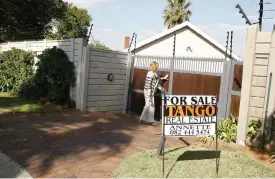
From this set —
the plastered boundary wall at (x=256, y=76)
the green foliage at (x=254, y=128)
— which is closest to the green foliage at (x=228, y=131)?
the plastered boundary wall at (x=256, y=76)

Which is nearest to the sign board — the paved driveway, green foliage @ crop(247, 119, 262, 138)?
the paved driveway

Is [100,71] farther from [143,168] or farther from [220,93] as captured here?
[143,168]

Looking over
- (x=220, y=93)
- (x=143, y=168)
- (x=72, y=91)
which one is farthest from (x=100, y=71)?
(x=143, y=168)

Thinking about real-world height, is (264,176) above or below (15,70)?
below

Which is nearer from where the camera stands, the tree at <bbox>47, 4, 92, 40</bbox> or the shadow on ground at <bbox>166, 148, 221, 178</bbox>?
the shadow on ground at <bbox>166, 148, 221, 178</bbox>

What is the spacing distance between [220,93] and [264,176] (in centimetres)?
342

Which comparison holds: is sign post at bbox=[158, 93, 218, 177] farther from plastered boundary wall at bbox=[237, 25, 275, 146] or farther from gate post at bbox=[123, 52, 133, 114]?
gate post at bbox=[123, 52, 133, 114]

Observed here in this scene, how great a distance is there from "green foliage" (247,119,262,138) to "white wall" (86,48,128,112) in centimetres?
535

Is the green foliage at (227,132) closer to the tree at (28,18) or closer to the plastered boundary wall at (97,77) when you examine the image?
the plastered boundary wall at (97,77)

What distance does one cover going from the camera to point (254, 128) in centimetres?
564

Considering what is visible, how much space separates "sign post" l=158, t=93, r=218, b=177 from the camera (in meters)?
4.43

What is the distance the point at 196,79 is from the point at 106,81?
10.4 ft

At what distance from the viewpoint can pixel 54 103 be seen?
395 inches

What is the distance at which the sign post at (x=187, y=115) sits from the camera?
14.5ft
